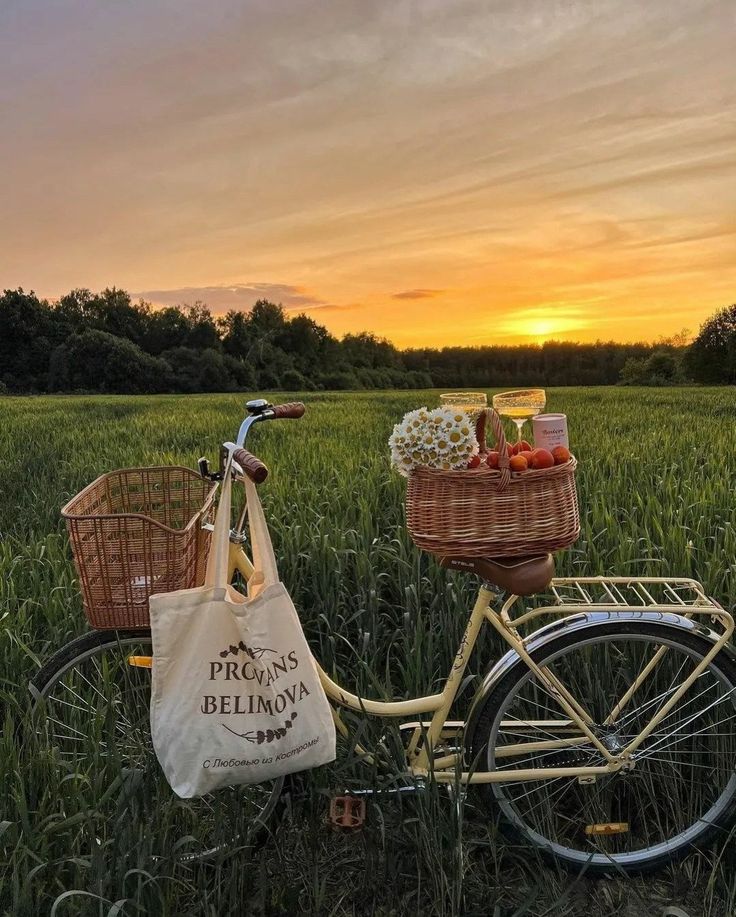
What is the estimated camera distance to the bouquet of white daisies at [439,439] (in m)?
1.93

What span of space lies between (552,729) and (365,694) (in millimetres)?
754

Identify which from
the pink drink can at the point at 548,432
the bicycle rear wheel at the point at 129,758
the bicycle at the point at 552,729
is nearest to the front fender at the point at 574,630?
the bicycle at the point at 552,729

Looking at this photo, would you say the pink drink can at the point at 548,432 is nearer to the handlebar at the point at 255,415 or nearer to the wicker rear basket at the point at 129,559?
the handlebar at the point at 255,415

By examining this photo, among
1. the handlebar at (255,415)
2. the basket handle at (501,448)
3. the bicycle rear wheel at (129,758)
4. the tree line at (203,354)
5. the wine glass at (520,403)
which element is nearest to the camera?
the handlebar at (255,415)

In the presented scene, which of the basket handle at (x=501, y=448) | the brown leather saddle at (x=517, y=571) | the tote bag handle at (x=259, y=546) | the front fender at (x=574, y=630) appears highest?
the basket handle at (x=501, y=448)

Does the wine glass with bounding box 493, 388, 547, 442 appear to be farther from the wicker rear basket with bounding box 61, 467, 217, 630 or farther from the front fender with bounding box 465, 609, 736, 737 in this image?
the wicker rear basket with bounding box 61, 467, 217, 630

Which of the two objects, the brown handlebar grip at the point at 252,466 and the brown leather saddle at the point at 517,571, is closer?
the brown handlebar grip at the point at 252,466

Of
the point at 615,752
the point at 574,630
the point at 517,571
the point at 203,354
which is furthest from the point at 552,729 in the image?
the point at 203,354

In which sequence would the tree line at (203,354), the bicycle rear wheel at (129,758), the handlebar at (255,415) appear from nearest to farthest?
the handlebar at (255,415), the bicycle rear wheel at (129,758), the tree line at (203,354)

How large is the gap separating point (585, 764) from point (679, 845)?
1.22ft

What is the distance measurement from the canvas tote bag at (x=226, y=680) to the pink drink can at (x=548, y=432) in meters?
0.83

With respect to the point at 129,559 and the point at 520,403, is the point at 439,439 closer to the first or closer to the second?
the point at 520,403

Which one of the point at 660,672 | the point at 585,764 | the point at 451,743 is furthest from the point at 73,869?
the point at 660,672

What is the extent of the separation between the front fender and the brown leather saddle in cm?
20
